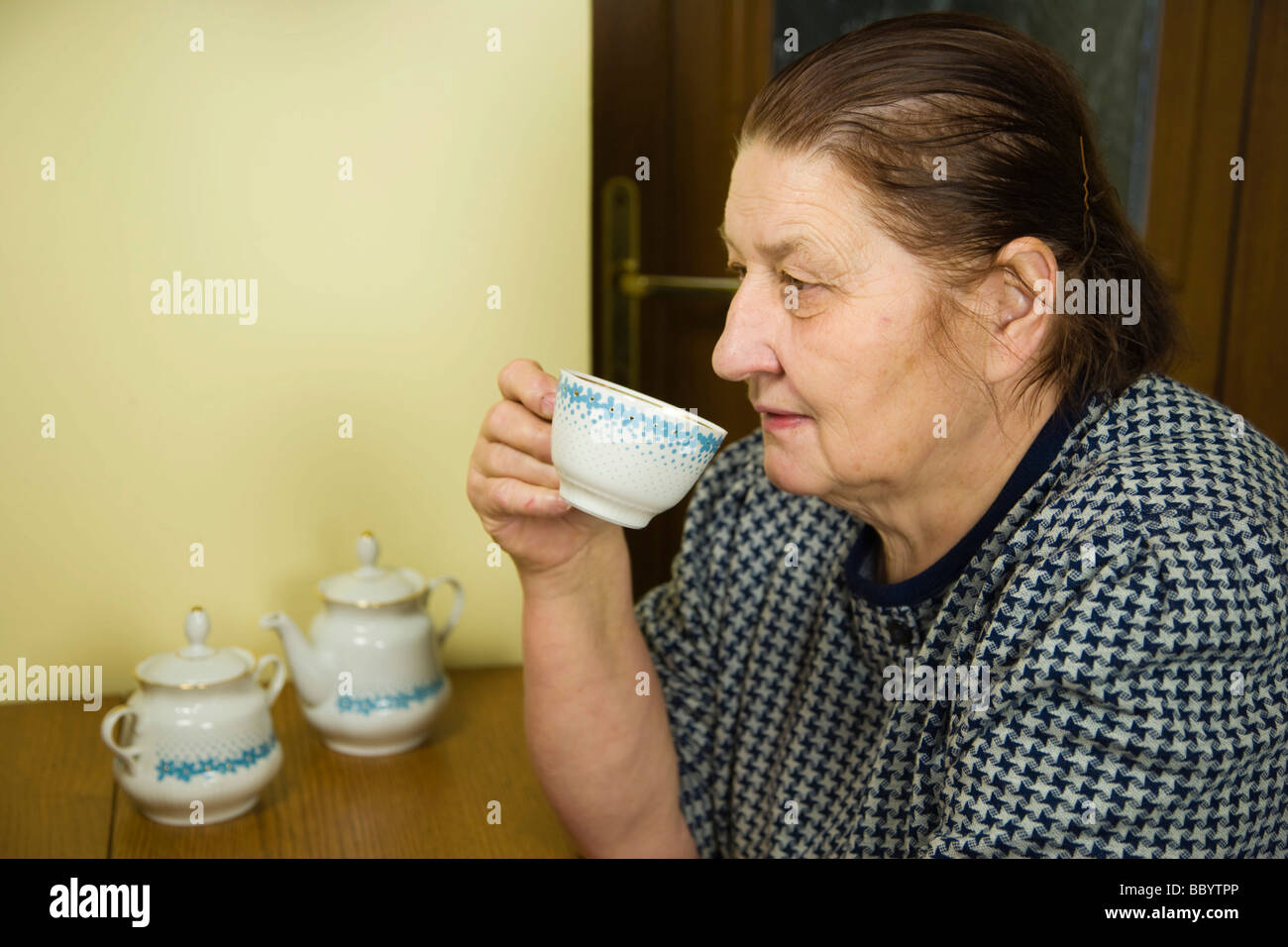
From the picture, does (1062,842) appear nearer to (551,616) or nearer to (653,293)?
(551,616)

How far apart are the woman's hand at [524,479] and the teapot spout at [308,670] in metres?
0.27

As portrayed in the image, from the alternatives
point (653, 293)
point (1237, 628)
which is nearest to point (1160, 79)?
point (653, 293)

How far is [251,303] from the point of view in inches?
55.3

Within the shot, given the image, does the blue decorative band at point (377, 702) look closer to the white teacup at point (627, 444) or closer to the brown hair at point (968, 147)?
the white teacup at point (627, 444)

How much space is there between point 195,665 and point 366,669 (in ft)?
0.61

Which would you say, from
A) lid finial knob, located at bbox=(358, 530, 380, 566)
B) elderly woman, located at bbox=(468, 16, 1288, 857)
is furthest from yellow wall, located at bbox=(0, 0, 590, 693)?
elderly woman, located at bbox=(468, 16, 1288, 857)

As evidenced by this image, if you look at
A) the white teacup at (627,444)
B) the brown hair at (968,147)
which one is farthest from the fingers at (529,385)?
the brown hair at (968,147)

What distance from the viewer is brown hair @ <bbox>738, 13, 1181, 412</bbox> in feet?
3.11

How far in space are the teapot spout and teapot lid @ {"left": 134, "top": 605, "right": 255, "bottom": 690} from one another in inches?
2.6

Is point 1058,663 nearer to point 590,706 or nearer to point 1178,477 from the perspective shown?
point 1178,477

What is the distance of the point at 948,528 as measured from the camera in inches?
42.3

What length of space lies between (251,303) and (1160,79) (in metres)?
1.41

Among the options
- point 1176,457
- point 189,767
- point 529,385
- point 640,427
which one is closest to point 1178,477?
point 1176,457

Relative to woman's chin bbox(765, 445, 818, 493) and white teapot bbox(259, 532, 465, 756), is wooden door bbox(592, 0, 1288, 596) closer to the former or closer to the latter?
white teapot bbox(259, 532, 465, 756)
